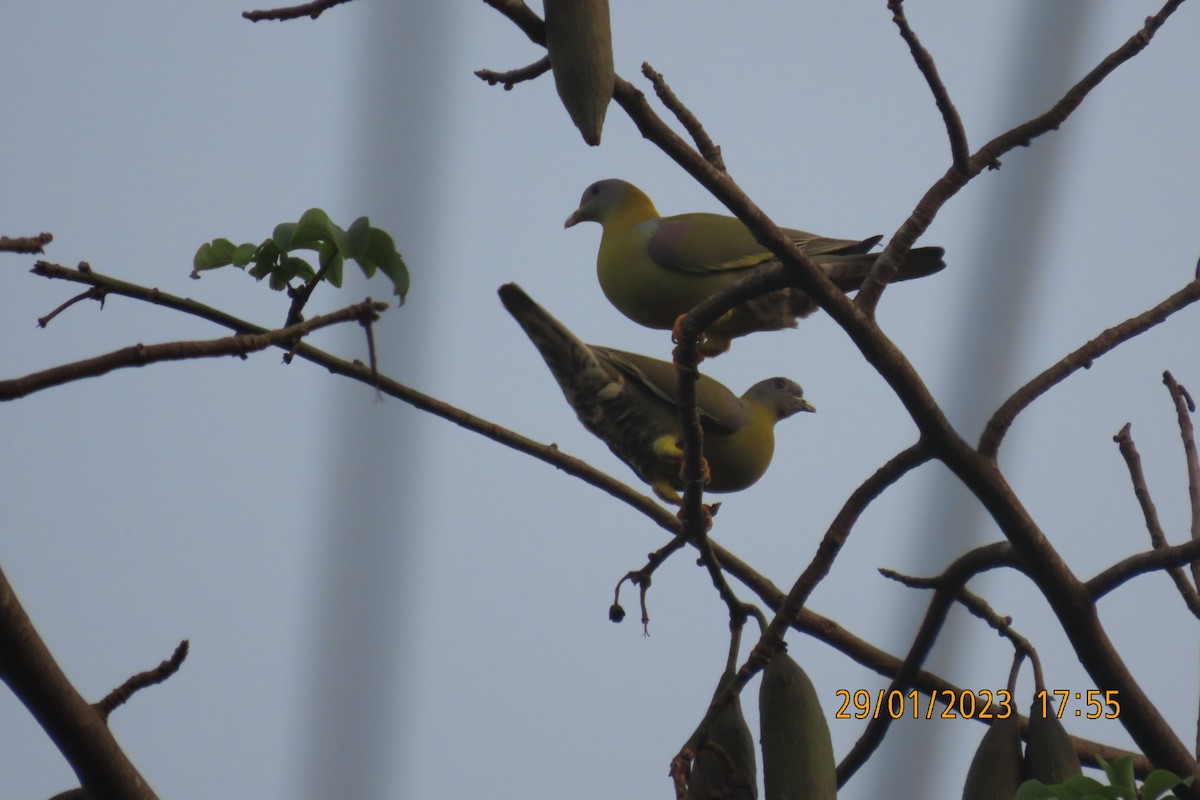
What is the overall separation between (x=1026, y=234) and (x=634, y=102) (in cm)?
167

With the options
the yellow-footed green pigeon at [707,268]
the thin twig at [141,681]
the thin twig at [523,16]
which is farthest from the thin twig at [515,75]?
the yellow-footed green pigeon at [707,268]

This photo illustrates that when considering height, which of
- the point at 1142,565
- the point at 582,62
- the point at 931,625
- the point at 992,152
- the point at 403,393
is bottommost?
the point at 931,625

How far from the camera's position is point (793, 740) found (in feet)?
5.15

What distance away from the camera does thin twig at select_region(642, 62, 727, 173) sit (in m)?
1.64

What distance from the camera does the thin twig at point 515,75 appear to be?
4.82 ft

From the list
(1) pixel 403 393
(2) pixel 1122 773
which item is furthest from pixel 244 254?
(2) pixel 1122 773

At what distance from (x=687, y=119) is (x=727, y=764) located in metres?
0.88

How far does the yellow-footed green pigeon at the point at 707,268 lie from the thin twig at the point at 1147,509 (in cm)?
72

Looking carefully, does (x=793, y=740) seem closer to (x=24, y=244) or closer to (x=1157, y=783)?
(x=1157, y=783)

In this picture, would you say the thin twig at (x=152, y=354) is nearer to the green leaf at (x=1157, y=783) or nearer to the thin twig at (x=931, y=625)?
the green leaf at (x=1157, y=783)

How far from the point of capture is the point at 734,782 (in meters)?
1.61

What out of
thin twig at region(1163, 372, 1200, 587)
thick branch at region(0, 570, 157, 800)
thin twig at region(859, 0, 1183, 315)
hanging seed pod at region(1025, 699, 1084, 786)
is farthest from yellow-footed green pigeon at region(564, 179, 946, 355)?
thick branch at region(0, 570, 157, 800)

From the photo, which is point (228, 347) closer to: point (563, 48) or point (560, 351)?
point (563, 48)

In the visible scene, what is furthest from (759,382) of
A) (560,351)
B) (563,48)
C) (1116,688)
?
(563,48)
